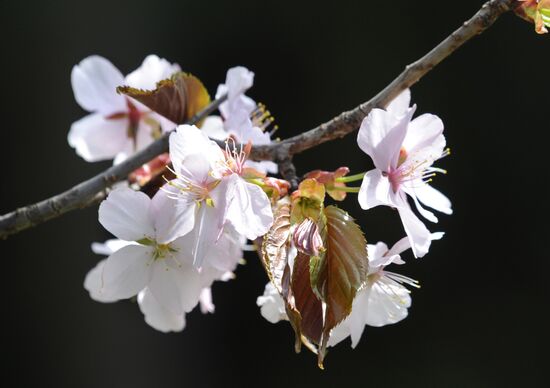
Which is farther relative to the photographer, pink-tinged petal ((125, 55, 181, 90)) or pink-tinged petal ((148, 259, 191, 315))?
pink-tinged petal ((125, 55, 181, 90))

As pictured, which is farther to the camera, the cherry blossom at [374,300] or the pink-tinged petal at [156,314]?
the pink-tinged petal at [156,314]

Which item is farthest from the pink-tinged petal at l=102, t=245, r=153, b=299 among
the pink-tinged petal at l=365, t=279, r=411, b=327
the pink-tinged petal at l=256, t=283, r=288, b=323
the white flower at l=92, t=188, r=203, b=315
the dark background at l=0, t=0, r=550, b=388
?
the dark background at l=0, t=0, r=550, b=388

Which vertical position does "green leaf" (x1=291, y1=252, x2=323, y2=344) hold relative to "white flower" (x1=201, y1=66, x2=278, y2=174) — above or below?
below

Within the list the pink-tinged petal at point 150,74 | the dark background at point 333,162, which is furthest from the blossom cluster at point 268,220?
the dark background at point 333,162

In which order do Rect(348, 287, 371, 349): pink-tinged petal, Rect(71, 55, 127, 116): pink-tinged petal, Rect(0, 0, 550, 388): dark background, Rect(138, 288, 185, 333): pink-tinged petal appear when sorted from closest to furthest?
Rect(348, 287, 371, 349): pink-tinged petal < Rect(138, 288, 185, 333): pink-tinged petal < Rect(71, 55, 127, 116): pink-tinged petal < Rect(0, 0, 550, 388): dark background

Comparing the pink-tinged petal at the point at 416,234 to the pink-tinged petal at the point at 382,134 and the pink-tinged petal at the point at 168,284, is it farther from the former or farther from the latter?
the pink-tinged petal at the point at 168,284

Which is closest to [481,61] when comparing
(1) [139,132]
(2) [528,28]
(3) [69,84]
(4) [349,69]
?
(2) [528,28]

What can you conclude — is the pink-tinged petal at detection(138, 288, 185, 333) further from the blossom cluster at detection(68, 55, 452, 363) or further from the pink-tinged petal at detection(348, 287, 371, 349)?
the pink-tinged petal at detection(348, 287, 371, 349)
